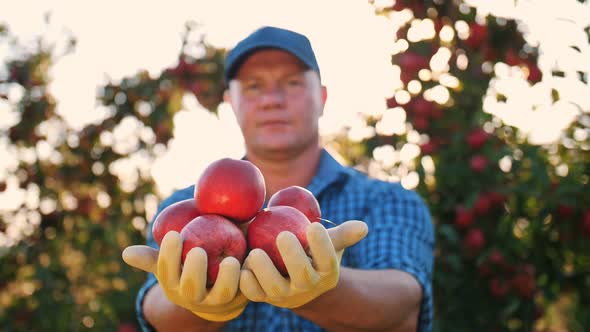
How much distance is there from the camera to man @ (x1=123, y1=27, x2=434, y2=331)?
4.47 feet

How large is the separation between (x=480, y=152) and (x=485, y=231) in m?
0.43

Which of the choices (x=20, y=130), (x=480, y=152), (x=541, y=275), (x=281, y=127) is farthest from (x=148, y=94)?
(x=541, y=275)

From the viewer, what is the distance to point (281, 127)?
2.48 m

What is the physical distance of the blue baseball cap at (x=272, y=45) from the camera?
2.52 m

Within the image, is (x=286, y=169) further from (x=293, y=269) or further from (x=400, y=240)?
(x=293, y=269)

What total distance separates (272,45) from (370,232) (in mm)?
875

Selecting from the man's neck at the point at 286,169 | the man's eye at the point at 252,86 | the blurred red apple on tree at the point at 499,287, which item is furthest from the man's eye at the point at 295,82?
the blurred red apple on tree at the point at 499,287

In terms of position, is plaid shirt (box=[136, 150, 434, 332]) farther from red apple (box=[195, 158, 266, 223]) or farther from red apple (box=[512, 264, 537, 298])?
red apple (box=[512, 264, 537, 298])

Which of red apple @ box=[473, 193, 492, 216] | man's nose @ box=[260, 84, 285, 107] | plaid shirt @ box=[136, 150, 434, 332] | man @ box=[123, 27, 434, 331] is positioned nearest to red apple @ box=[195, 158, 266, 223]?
man @ box=[123, 27, 434, 331]

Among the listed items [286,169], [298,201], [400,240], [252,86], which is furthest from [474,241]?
[298,201]

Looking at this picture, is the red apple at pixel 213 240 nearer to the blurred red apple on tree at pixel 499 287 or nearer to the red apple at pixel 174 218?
the red apple at pixel 174 218

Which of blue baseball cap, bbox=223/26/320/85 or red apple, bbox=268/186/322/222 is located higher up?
blue baseball cap, bbox=223/26/320/85

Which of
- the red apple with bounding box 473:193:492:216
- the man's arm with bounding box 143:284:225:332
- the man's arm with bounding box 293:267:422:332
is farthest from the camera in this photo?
the red apple with bounding box 473:193:492:216

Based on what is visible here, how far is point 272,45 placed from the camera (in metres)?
2.52
